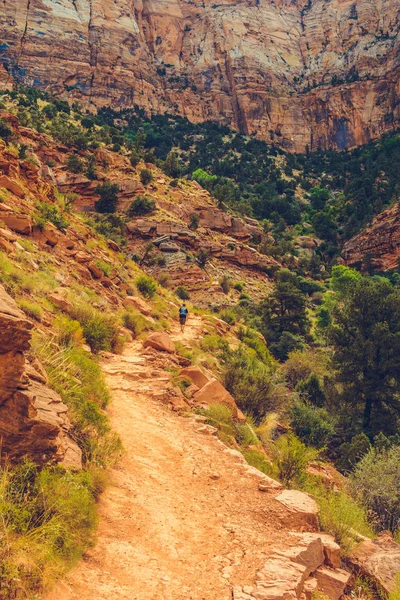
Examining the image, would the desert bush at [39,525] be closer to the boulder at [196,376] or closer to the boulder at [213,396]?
→ the boulder at [213,396]

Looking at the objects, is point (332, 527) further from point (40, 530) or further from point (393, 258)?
point (393, 258)

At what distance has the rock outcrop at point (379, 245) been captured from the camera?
5044 cm

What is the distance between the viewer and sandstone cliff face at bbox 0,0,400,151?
258 ft

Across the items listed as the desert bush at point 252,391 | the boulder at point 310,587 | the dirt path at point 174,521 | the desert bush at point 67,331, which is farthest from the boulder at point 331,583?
the desert bush at point 252,391

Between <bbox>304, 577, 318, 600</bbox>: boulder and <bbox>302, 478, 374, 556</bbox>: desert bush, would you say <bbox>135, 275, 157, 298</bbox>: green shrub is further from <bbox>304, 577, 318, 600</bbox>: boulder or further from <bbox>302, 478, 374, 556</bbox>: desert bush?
<bbox>304, 577, 318, 600</bbox>: boulder

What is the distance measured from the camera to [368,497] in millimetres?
8297

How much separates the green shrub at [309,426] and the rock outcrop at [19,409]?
33.3 feet

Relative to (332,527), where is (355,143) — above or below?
above

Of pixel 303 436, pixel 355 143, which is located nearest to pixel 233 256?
pixel 303 436

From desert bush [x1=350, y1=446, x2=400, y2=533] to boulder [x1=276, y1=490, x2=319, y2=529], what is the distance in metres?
2.07

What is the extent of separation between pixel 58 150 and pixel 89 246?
24482mm

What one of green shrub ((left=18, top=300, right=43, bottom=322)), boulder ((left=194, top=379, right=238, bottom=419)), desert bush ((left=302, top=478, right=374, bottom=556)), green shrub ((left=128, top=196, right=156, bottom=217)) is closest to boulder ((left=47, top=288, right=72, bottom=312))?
green shrub ((left=18, top=300, right=43, bottom=322))

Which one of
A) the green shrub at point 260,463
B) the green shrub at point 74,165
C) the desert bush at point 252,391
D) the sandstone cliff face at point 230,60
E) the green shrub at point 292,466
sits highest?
the sandstone cliff face at point 230,60

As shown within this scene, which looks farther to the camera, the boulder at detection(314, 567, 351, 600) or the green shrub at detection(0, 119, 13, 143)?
the green shrub at detection(0, 119, 13, 143)
